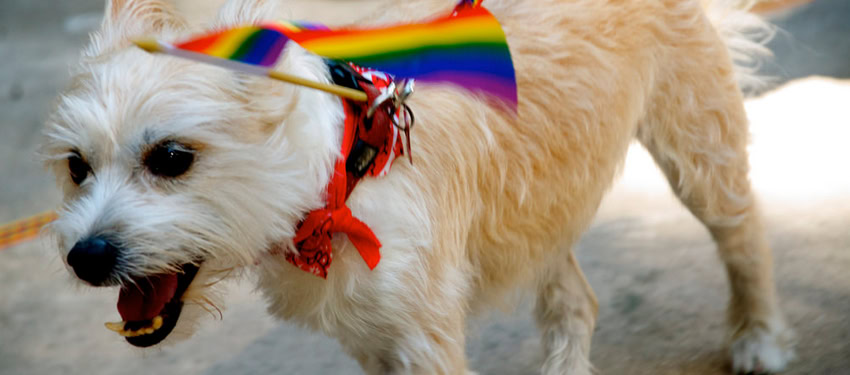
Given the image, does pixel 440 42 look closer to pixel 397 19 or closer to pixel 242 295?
pixel 397 19

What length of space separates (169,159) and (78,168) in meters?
0.27

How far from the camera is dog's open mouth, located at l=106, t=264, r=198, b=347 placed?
6.11ft

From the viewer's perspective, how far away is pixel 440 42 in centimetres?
182

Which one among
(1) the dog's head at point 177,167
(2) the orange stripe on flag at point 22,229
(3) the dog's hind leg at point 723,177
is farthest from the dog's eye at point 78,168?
(2) the orange stripe on flag at point 22,229

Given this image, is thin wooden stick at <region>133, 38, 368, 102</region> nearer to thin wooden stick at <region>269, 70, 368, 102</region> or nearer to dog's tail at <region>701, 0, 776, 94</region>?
thin wooden stick at <region>269, 70, 368, 102</region>

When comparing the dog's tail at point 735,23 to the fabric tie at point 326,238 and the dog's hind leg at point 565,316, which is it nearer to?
the dog's hind leg at point 565,316

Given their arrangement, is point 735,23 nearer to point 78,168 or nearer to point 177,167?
point 177,167

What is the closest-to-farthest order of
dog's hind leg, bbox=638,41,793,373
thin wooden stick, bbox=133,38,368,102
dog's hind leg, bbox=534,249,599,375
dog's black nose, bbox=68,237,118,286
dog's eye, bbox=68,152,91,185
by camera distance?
thin wooden stick, bbox=133,38,368,102
dog's black nose, bbox=68,237,118,286
dog's eye, bbox=68,152,91,185
dog's hind leg, bbox=638,41,793,373
dog's hind leg, bbox=534,249,599,375

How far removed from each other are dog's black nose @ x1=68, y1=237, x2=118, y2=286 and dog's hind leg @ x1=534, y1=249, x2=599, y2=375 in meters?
1.64

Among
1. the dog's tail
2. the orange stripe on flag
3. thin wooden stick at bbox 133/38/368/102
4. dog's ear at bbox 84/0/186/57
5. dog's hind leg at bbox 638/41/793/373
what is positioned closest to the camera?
thin wooden stick at bbox 133/38/368/102

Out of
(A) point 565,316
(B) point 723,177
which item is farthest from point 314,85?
(B) point 723,177

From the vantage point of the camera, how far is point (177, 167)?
1748mm

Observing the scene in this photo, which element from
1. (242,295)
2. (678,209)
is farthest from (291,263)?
(678,209)

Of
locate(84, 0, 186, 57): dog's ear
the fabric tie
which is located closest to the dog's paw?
the fabric tie
